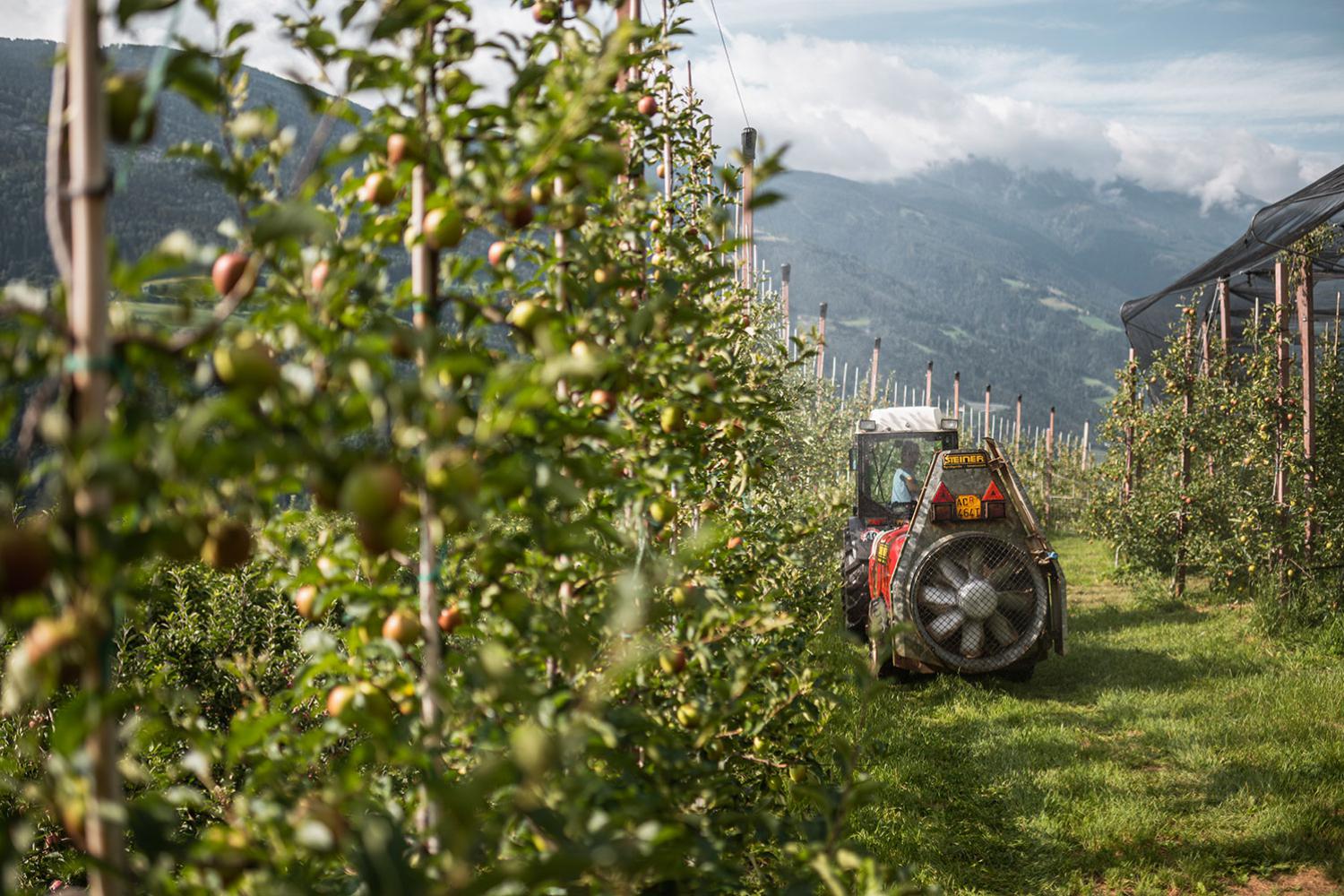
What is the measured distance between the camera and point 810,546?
9625mm

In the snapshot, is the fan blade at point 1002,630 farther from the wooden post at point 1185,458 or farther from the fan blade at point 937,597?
the wooden post at point 1185,458

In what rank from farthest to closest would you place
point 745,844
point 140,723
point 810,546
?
point 810,546 → point 745,844 → point 140,723

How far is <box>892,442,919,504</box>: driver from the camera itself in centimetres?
855

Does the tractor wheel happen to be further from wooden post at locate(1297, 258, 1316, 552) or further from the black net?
the black net

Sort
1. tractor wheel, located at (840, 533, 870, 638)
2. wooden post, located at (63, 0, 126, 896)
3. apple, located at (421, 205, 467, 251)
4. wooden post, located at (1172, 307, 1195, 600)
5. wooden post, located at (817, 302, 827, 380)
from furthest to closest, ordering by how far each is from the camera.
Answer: wooden post, located at (1172, 307, 1195, 600)
tractor wheel, located at (840, 533, 870, 638)
wooden post, located at (817, 302, 827, 380)
apple, located at (421, 205, 467, 251)
wooden post, located at (63, 0, 126, 896)

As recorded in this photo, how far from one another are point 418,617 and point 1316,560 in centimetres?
924

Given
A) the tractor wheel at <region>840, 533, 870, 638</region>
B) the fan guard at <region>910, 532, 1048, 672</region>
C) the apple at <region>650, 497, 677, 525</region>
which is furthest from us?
the tractor wheel at <region>840, 533, 870, 638</region>

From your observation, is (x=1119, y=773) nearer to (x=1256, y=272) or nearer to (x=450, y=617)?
(x=450, y=617)

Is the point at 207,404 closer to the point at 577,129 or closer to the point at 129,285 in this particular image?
the point at 129,285

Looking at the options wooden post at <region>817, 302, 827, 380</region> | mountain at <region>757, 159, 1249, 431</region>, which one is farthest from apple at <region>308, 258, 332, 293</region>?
mountain at <region>757, 159, 1249, 431</region>

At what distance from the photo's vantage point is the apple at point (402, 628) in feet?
4.16

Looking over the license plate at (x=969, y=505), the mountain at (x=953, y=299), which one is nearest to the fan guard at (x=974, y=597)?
the license plate at (x=969, y=505)

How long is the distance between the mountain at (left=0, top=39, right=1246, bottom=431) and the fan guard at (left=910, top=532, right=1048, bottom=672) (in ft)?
12.0

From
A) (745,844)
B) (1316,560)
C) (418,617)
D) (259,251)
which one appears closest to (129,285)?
(259,251)
